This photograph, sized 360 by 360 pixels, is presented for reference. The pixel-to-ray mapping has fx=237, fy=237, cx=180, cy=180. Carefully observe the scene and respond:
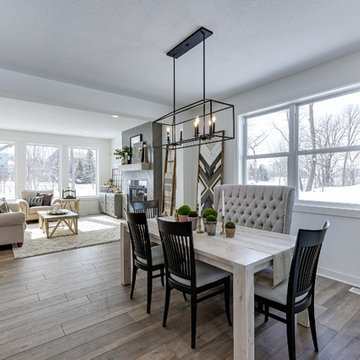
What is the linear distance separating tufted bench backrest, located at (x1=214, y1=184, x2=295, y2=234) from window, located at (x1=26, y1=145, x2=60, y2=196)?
20.8 ft

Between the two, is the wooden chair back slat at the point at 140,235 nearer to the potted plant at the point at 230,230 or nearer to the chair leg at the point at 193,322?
the chair leg at the point at 193,322

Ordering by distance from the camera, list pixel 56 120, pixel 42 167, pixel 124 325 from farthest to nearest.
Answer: pixel 42 167, pixel 56 120, pixel 124 325

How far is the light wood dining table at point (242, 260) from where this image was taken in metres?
1.47

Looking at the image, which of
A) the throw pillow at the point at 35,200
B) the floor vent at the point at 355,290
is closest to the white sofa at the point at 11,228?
the throw pillow at the point at 35,200

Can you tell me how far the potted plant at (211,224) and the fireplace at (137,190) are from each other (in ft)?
12.8

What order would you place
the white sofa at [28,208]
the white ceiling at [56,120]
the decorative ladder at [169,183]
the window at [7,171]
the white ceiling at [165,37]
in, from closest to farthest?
1. the white ceiling at [165,37]
2. the white ceiling at [56,120]
3. the decorative ladder at [169,183]
4. the white sofa at [28,208]
5. the window at [7,171]

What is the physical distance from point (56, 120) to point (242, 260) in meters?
5.84

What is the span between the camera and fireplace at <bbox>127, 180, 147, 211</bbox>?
604 centimetres

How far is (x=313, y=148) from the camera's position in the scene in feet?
10.4

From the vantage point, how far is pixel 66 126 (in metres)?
6.49

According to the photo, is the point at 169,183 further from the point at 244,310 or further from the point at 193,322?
the point at 244,310

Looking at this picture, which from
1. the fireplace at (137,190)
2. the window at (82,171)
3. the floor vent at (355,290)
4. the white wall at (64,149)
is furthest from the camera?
the window at (82,171)

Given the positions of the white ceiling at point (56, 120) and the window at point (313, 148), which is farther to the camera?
the white ceiling at point (56, 120)

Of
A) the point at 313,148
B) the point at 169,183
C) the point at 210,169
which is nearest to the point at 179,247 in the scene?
the point at 313,148
